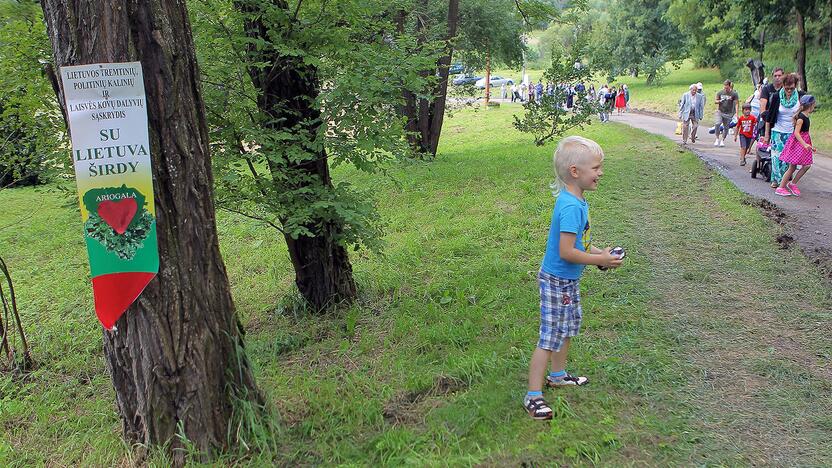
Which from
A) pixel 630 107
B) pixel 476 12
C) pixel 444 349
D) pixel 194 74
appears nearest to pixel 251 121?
pixel 194 74

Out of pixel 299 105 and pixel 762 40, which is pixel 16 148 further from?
pixel 762 40

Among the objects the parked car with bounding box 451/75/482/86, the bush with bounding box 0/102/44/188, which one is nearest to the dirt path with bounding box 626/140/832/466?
the bush with bounding box 0/102/44/188

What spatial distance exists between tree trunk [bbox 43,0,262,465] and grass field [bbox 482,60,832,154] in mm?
16035

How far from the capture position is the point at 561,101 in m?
15.1

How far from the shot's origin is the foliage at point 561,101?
14711 mm

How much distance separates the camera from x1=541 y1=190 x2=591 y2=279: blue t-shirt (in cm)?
333

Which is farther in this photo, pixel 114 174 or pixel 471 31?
pixel 471 31

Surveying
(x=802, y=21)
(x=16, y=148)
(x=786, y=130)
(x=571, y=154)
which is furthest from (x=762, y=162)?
(x=802, y=21)

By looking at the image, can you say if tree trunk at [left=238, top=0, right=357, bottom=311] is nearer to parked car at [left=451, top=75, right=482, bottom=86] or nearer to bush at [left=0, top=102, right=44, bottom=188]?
bush at [left=0, top=102, right=44, bottom=188]

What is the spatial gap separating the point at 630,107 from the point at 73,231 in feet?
108

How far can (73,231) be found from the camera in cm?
1029

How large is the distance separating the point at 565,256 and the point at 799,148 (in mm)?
7127

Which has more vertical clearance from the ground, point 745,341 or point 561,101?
point 561,101

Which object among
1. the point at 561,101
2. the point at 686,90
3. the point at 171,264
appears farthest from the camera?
the point at 686,90
